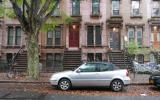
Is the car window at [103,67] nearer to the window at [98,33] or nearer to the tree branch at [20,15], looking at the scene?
the tree branch at [20,15]

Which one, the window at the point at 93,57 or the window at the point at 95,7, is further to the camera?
the window at the point at 95,7

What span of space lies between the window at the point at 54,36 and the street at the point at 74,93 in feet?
41.4

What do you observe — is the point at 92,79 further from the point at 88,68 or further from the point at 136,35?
the point at 136,35

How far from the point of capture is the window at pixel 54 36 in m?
32.3

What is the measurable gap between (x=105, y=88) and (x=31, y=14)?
6.96 metres

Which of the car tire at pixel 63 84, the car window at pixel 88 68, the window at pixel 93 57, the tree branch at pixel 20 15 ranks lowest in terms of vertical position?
the car tire at pixel 63 84

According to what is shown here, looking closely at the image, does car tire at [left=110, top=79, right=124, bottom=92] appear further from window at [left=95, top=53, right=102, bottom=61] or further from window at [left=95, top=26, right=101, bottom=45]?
window at [left=95, top=26, right=101, bottom=45]

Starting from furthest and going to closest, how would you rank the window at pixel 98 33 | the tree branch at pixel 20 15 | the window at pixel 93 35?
the window at pixel 98 33 < the window at pixel 93 35 < the tree branch at pixel 20 15

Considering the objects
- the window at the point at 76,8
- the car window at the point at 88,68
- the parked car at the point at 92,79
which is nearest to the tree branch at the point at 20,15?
the parked car at the point at 92,79

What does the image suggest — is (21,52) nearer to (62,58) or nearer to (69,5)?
(62,58)

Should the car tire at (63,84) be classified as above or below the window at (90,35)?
below

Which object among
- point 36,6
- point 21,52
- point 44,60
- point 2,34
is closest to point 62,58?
point 44,60

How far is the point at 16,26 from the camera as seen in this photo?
106 ft

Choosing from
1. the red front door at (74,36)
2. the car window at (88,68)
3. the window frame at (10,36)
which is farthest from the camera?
the red front door at (74,36)
